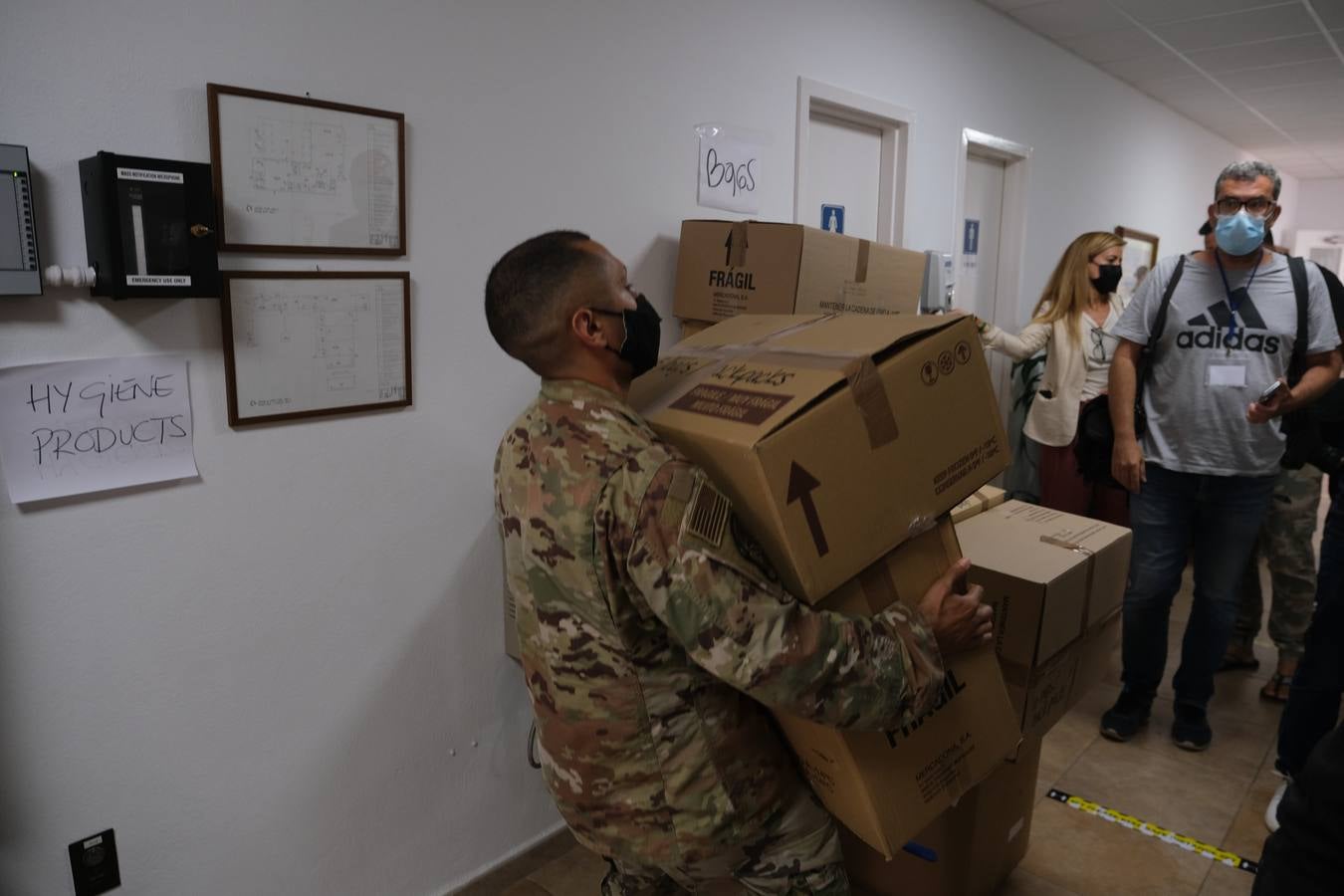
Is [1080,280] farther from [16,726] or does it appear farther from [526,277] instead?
[16,726]

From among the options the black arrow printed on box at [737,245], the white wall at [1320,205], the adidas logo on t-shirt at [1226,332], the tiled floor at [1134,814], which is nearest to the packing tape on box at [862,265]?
Result: the black arrow printed on box at [737,245]

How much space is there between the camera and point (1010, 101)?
12.1 ft

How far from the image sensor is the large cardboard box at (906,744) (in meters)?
1.18

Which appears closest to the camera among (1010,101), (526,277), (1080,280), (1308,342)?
(526,277)

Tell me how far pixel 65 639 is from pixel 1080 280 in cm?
338

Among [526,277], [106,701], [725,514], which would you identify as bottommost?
[106,701]

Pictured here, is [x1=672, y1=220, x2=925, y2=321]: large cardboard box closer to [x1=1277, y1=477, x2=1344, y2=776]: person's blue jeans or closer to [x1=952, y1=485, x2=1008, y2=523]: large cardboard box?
[x1=952, y1=485, x2=1008, y2=523]: large cardboard box

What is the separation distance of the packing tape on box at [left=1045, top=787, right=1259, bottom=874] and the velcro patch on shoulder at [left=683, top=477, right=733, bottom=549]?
180 cm

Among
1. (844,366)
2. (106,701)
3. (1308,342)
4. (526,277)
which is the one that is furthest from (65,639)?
(1308,342)

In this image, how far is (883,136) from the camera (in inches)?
123

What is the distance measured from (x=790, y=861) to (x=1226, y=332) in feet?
6.32

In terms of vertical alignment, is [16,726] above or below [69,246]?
below

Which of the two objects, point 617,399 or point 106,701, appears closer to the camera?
point 617,399

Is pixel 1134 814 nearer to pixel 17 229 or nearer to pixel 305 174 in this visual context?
pixel 305 174
